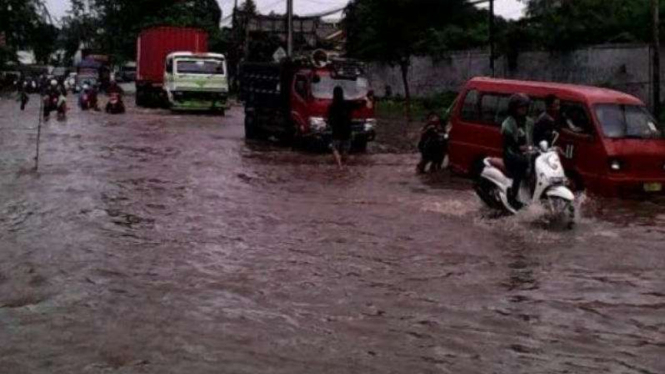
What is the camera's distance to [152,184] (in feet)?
54.7

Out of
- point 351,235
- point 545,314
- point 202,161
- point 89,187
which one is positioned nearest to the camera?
point 545,314

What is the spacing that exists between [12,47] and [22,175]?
174ft

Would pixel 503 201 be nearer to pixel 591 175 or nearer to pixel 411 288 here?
pixel 591 175

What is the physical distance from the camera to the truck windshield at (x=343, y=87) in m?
23.3

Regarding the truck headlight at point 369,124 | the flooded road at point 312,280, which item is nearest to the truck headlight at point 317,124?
the truck headlight at point 369,124

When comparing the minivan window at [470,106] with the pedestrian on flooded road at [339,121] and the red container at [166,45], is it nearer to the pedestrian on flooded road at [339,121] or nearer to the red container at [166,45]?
the pedestrian on flooded road at [339,121]

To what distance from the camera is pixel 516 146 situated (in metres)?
12.6

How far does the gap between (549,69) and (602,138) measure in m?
21.2

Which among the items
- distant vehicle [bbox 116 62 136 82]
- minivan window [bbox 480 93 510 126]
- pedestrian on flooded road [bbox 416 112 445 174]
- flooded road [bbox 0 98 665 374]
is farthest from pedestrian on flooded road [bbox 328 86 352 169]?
distant vehicle [bbox 116 62 136 82]

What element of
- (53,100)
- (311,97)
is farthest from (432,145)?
(53,100)

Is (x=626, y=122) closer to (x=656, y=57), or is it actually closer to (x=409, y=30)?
(x=656, y=57)

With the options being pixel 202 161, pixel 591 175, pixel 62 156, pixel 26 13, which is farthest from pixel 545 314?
pixel 26 13

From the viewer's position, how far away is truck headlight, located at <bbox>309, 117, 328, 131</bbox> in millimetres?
23109

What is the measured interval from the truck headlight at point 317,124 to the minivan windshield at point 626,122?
8.79m
